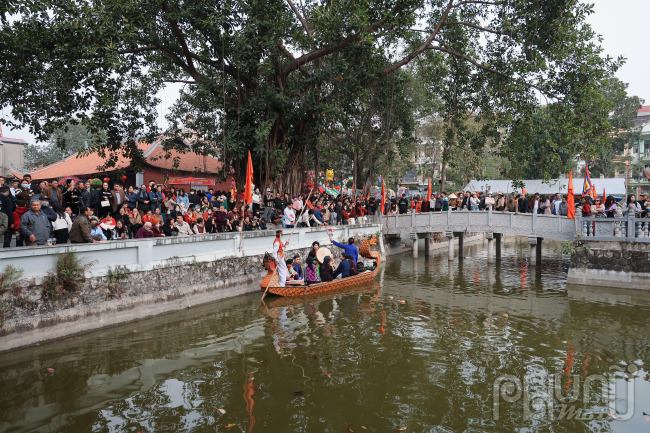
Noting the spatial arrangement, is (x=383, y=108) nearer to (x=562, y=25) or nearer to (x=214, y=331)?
(x=562, y=25)

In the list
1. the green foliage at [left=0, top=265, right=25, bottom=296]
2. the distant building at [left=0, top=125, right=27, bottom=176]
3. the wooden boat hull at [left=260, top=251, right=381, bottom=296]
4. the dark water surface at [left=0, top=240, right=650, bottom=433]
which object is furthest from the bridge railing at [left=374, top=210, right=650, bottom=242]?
the distant building at [left=0, top=125, right=27, bottom=176]

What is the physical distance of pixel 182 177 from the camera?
26.2 meters

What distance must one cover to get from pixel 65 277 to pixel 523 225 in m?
17.0

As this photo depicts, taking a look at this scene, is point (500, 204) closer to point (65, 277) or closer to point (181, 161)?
point (65, 277)

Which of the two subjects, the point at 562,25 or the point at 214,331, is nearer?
the point at 214,331

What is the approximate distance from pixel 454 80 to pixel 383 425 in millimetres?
17810

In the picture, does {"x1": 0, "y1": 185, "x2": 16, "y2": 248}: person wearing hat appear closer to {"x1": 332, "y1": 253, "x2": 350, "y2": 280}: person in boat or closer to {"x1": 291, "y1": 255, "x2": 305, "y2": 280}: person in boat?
{"x1": 291, "y1": 255, "x2": 305, "y2": 280}: person in boat

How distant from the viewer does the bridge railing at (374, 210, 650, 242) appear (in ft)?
47.4

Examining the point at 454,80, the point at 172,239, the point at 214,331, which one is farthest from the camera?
the point at 454,80

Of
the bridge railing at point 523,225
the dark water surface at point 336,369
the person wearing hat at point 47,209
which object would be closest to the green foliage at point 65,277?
the dark water surface at point 336,369

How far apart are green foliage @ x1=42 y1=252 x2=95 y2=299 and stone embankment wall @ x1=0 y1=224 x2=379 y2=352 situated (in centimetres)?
8

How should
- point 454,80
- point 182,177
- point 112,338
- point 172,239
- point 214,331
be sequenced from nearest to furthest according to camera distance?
point 112,338, point 214,331, point 172,239, point 454,80, point 182,177

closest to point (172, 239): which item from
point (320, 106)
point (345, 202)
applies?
point (320, 106)

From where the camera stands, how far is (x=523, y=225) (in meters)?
18.5
